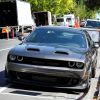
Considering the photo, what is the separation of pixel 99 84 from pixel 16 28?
88.4 ft

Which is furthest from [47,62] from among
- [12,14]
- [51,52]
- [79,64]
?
[12,14]

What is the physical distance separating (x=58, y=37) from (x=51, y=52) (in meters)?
1.44

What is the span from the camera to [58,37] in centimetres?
1115

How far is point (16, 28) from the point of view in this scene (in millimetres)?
37812

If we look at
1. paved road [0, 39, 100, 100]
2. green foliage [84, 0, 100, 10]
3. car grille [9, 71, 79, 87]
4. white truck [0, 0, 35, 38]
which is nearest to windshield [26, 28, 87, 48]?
paved road [0, 39, 100, 100]

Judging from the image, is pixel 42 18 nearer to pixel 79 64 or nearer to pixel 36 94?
pixel 79 64

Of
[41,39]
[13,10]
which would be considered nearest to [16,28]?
[13,10]

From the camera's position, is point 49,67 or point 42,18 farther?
point 42,18

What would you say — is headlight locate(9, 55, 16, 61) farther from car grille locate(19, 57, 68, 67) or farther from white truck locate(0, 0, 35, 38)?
white truck locate(0, 0, 35, 38)

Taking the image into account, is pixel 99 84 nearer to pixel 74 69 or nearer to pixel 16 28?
pixel 74 69

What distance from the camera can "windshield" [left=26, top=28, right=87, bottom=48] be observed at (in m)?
10.9

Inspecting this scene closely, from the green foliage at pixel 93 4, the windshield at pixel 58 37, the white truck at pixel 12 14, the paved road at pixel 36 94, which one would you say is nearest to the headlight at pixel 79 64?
the paved road at pixel 36 94

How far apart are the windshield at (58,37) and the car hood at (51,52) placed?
0.55m

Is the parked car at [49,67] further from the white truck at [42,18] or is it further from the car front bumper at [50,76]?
the white truck at [42,18]
